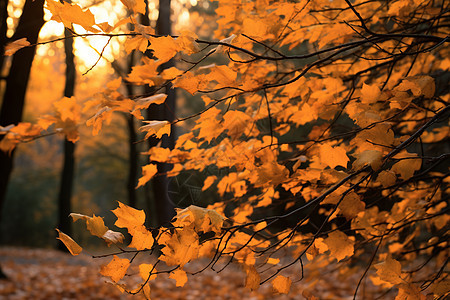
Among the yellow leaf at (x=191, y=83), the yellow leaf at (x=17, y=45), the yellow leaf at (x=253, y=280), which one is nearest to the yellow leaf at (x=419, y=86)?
the yellow leaf at (x=191, y=83)

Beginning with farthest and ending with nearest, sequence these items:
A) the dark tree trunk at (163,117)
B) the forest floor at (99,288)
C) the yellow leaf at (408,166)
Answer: the forest floor at (99,288)
the dark tree trunk at (163,117)
the yellow leaf at (408,166)

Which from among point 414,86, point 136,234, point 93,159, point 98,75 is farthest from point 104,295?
point 98,75

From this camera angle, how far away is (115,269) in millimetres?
1278

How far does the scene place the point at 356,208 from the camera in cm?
137

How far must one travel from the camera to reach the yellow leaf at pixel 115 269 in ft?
4.15

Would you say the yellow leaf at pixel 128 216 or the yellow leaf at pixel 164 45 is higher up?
the yellow leaf at pixel 164 45

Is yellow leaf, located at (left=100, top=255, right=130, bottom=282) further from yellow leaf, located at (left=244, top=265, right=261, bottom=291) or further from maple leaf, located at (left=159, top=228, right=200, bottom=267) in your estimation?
yellow leaf, located at (left=244, top=265, right=261, bottom=291)

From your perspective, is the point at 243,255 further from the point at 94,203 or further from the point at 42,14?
the point at 94,203

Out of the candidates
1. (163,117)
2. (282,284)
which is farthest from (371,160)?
(163,117)

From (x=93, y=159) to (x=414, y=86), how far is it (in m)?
14.1

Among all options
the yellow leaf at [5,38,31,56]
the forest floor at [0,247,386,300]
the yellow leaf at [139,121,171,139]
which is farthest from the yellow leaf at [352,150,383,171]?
the forest floor at [0,247,386,300]

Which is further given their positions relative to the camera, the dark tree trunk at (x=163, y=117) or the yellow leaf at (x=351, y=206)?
the dark tree trunk at (x=163, y=117)

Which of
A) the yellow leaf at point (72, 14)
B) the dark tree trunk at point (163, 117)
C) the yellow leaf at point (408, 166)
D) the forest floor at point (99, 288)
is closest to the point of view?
the yellow leaf at point (72, 14)

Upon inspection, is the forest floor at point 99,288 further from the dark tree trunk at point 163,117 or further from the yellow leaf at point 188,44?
the yellow leaf at point 188,44
